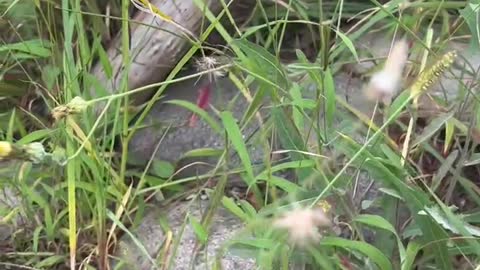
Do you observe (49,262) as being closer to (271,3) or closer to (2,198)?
(2,198)

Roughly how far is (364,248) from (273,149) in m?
0.28

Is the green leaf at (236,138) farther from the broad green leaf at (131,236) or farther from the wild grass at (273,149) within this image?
the broad green leaf at (131,236)

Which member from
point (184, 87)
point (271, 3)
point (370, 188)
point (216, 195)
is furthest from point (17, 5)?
point (370, 188)

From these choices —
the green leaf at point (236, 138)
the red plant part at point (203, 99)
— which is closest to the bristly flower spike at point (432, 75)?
the green leaf at point (236, 138)

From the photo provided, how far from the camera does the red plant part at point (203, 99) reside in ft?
4.81

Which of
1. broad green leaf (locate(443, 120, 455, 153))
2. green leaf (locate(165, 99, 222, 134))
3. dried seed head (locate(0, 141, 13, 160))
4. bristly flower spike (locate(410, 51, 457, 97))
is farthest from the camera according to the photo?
green leaf (locate(165, 99, 222, 134))

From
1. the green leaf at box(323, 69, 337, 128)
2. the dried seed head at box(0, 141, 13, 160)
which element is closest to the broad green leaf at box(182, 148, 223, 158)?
the green leaf at box(323, 69, 337, 128)

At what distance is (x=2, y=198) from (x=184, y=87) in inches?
14.9

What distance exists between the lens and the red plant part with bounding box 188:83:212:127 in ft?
4.81

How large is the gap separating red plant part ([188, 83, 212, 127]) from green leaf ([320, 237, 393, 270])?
17.3 inches

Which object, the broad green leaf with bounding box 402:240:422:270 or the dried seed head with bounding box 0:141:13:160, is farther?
the broad green leaf with bounding box 402:240:422:270

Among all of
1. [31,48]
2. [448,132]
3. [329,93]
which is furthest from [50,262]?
[448,132]

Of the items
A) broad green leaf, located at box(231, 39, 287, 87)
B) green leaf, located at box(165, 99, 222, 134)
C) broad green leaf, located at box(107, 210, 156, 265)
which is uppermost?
broad green leaf, located at box(231, 39, 287, 87)

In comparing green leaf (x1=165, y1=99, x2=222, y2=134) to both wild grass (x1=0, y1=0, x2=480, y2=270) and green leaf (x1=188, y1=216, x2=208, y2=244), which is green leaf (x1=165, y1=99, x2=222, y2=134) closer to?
wild grass (x1=0, y1=0, x2=480, y2=270)
